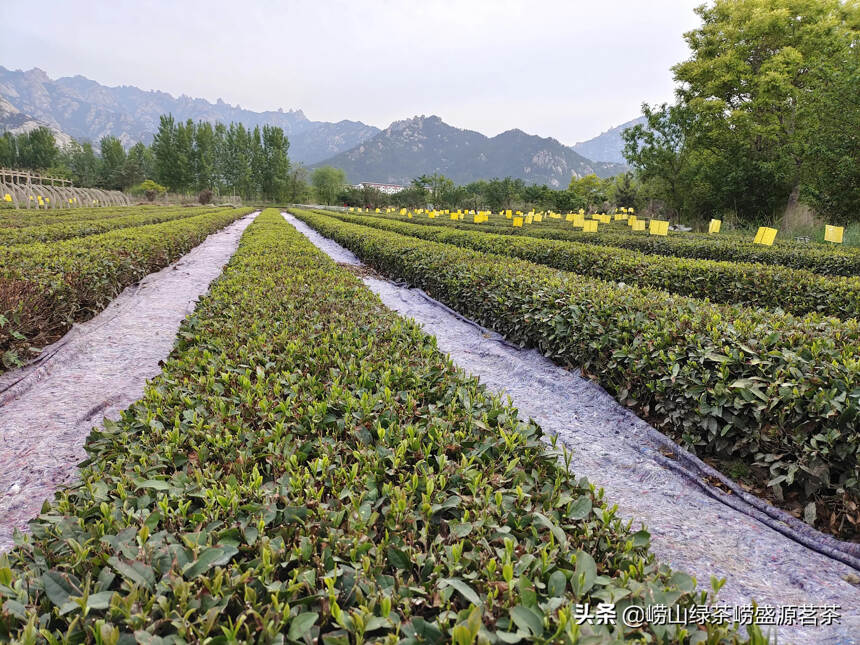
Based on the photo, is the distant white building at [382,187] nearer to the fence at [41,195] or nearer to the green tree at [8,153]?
the fence at [41,195]

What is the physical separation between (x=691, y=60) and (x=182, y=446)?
32.5m

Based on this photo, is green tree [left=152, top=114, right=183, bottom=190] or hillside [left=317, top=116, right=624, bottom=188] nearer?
green tree [left=152, top=114, right=183, bottom=190]

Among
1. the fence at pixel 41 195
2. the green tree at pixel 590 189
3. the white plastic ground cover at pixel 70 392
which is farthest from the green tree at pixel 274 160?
the white plastic ground cover at pixel 70 392

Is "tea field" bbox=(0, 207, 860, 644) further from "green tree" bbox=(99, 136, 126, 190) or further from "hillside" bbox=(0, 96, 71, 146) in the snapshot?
"hillside" bbox=(0, 96, 71, 146)

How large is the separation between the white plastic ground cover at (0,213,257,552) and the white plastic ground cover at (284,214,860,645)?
2.78 m

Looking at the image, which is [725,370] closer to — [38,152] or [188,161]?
[188,161]

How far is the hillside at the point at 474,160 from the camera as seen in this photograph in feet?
521

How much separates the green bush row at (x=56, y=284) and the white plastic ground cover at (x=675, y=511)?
15.1 feet

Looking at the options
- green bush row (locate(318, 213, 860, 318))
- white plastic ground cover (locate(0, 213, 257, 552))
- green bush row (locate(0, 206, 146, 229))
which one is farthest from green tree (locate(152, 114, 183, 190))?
green bush row (locate(318, 213, 860, 318))

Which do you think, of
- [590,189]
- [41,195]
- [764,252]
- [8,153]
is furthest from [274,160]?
[764,252]

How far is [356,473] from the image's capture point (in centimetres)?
158

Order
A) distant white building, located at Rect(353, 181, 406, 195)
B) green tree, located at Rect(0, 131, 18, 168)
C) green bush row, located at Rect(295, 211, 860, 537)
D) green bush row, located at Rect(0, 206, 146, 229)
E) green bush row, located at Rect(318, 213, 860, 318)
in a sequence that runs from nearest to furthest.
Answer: green bush row, located at Rect(295, 211, 860, 537), green bush row, located at Rect(318, 213, 860, 318), green bush row, located at Rect(0, 206, 146, 229), green tree, located at Rect(0, 131, 18, 168), distant white building, located at Rect(353, 181, 406, 195)

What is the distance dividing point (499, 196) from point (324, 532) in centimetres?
5072

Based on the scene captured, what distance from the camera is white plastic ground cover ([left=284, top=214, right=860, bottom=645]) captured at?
2057mm
